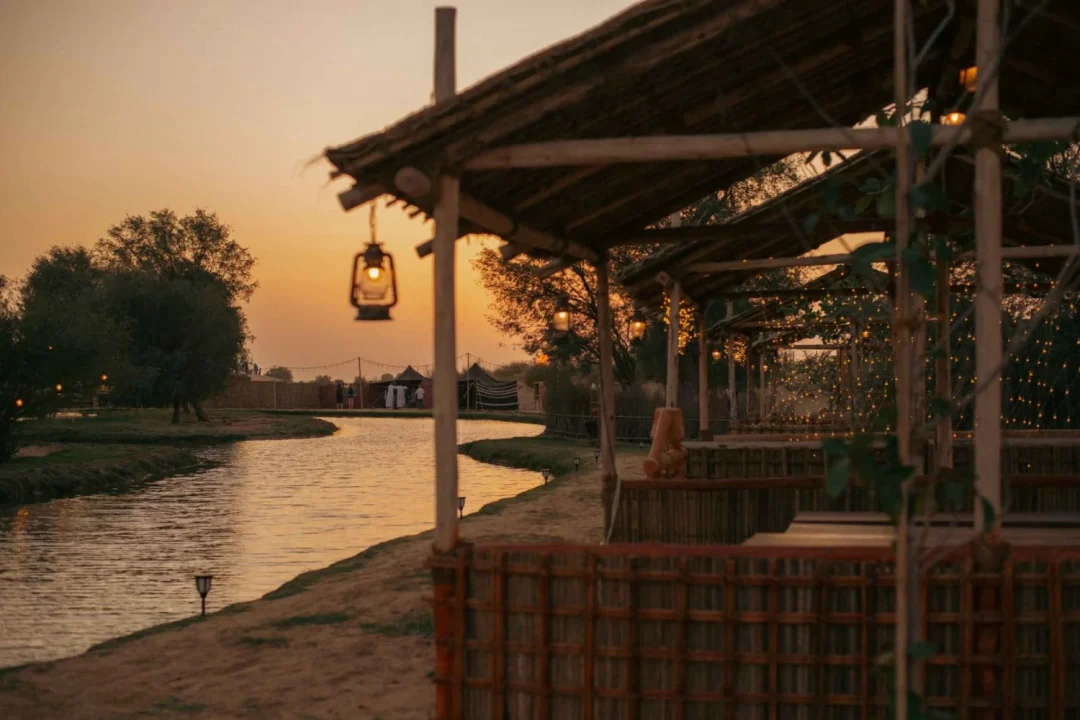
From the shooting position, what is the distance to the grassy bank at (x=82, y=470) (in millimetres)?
27594

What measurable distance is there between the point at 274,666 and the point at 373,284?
160 inches

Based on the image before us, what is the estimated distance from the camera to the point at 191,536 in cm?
1992

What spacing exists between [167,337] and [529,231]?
47.3 meters

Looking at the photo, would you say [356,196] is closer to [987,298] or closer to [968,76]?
[987,298]

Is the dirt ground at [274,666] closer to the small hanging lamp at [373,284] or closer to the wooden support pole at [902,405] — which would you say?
the small hanging lamp at [373,284]

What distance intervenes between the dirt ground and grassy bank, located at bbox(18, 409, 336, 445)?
89.4ft

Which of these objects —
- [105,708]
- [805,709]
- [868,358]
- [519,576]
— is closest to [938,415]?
[805,709]

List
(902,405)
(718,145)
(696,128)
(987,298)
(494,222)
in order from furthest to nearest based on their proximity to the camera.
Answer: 1. (696,128)
2. (494,222)
3. (718,145)
4. (987,298)
5. (902,405)

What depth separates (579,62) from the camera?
201 inches

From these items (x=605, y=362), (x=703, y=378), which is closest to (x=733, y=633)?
A: (x=605, y=362)

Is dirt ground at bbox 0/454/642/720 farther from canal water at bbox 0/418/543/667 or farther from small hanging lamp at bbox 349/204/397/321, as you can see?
canal water at bbox 0/418/543/667

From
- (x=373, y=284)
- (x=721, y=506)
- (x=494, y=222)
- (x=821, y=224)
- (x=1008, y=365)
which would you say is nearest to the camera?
(x=373, y=284)

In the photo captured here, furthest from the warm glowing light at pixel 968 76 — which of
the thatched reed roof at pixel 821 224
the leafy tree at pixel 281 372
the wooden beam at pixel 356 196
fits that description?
the leafy tree at pixel 281 372

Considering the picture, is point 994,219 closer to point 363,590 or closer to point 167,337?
point 363,590
